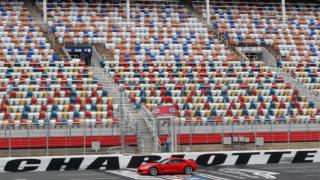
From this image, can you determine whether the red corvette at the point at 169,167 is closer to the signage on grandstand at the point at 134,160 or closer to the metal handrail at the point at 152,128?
the signage on grandstand at the point at 134,160

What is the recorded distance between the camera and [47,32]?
5659cm

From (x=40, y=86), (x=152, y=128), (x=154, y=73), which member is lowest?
(x=152, y=128)

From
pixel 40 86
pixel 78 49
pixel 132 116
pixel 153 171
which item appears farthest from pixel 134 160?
pixel 78 49

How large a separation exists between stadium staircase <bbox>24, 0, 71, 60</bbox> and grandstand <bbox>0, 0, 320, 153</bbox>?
9 cm

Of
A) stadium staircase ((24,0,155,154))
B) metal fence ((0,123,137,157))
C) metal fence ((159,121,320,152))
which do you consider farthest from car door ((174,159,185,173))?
metal fence ((0,123,137,157))

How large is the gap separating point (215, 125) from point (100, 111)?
7.18 meters

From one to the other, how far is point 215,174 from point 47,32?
27182 millimetres

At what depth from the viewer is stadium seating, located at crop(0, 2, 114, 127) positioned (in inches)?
1688

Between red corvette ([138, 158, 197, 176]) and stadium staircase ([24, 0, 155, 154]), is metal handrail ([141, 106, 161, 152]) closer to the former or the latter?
stadium staircase ([24, 0, 155, 154])

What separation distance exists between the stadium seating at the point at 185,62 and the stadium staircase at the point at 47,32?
481mm

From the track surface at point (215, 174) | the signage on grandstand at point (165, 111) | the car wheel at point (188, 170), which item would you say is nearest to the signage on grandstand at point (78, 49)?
the signage on grandstand at point (165, 111)

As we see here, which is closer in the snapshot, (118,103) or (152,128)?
(152,128)

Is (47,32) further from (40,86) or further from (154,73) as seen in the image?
(40,86)

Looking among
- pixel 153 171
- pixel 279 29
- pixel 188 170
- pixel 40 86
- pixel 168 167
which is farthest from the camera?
pixel 279 29
